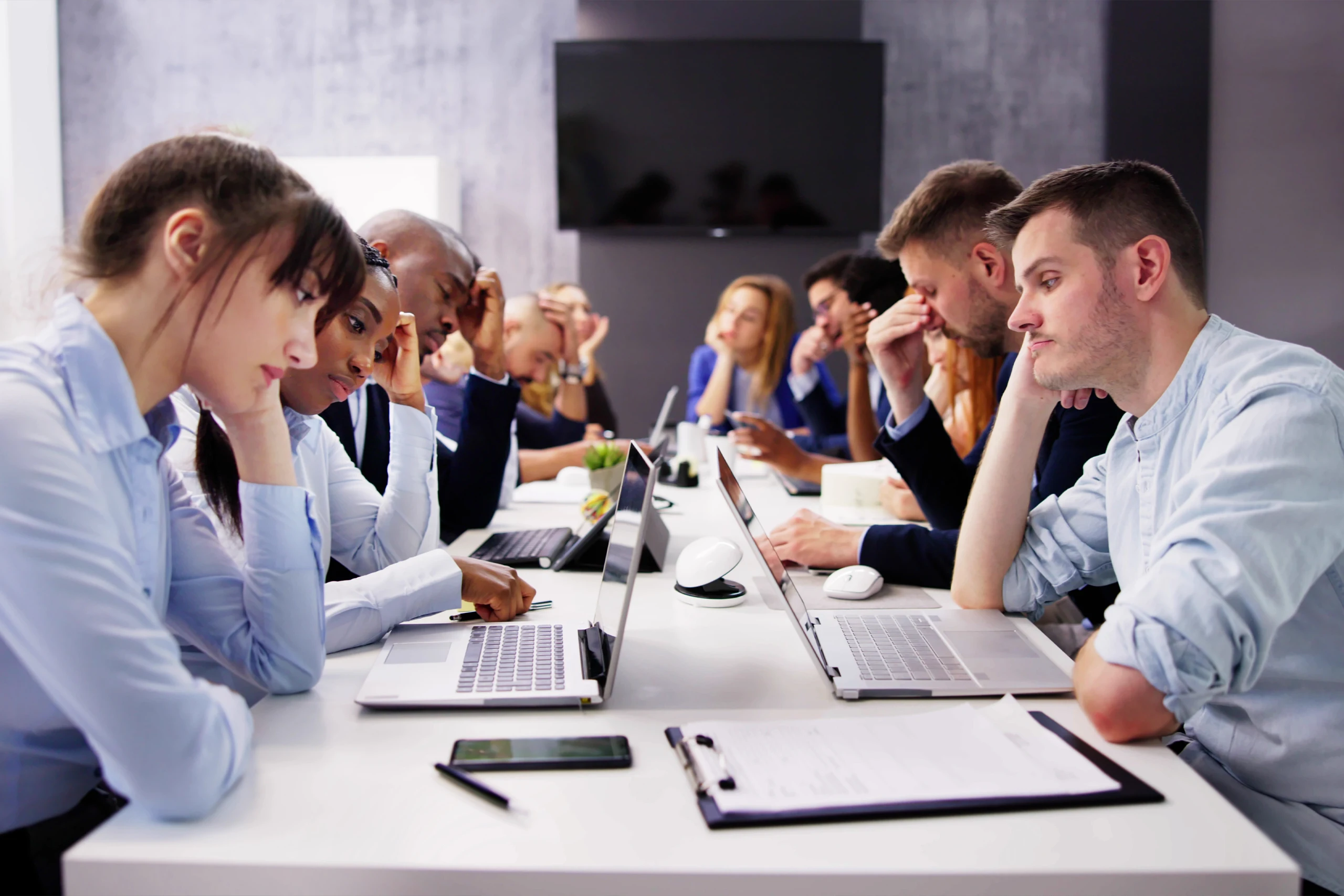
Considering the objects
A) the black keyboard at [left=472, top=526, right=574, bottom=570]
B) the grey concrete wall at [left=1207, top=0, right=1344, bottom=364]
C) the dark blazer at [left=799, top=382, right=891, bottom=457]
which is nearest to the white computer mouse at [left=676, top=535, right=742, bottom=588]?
the black keyboard at [left=472, top=526, right=574, bottom=570]

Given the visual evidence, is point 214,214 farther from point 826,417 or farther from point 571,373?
point 826,417

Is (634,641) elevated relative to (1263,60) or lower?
lower

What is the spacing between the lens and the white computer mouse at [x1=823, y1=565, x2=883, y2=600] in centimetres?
161

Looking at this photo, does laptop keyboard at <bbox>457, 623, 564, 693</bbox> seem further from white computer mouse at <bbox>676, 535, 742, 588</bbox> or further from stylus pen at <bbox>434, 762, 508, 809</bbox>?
white computer mouse at <bbox>676, 535, 742, 588</bbox>

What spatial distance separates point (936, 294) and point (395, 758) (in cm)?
154

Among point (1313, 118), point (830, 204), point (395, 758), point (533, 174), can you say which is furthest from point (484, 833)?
point (1313, 118)

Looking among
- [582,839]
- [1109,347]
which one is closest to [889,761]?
[582,839]

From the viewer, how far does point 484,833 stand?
33.0 inches

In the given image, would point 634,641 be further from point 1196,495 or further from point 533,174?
point 533,174

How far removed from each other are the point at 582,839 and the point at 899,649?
61 cm

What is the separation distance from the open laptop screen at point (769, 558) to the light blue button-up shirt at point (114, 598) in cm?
51

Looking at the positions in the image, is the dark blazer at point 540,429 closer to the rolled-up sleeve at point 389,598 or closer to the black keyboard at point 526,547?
the black keyboard at point 526,547

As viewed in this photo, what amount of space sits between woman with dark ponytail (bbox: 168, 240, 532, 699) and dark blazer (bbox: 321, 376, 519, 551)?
31 cm

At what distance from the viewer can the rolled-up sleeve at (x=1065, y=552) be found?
1.48 meters
